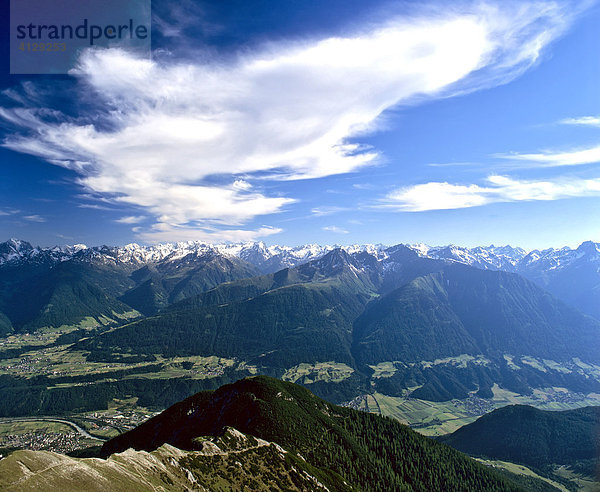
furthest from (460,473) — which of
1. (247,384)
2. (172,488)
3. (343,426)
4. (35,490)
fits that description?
(35,490)

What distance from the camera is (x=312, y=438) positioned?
544 ft

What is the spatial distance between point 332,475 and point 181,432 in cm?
7681

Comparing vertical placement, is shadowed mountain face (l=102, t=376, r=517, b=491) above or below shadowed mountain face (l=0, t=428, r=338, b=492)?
below

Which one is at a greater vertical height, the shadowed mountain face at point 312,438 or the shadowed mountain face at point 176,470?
the shadowed mountain face at point 176,470

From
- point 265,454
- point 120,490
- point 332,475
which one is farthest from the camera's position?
point 332,475

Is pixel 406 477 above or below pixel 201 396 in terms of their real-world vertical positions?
below

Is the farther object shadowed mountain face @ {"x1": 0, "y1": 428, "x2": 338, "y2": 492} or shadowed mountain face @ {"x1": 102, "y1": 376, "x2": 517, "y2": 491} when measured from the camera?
shadowed mountain face @ {"x1": 102, "y1": 376, "x2": 517, "y2": 491}

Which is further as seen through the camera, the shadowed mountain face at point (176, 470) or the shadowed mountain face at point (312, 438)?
the shadowed mountain face at point (312, 438)

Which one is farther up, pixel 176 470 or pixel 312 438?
pixel 176 470

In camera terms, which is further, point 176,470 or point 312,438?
point 312,438

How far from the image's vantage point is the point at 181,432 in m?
162

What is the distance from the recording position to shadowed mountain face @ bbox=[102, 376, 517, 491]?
508 feet

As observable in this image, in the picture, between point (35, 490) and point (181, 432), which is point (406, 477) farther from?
point (35, 490)

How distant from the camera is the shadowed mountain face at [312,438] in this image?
6097 inches
